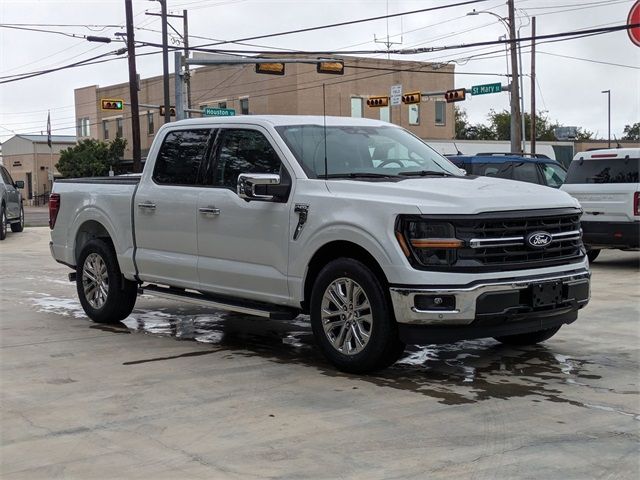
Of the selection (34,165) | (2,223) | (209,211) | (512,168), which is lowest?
(2,223)

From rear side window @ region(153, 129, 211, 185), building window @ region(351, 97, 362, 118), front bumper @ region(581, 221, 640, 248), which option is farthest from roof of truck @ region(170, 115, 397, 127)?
building window @ region(351, 97, 362, 118)

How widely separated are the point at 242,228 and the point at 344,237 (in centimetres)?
120

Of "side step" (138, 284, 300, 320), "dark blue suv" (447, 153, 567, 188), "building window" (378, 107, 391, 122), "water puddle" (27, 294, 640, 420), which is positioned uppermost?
"building window" (378, 107, 391, 122)

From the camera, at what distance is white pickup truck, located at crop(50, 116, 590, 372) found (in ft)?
19.3

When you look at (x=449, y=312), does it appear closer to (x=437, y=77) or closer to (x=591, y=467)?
Result: (x=591, y=467)

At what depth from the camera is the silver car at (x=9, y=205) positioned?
2138 centimetres

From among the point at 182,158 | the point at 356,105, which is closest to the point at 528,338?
the point at 182,158

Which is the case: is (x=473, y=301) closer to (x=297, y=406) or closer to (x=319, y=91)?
(x=297, y=406)

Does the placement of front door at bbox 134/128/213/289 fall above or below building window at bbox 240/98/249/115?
below

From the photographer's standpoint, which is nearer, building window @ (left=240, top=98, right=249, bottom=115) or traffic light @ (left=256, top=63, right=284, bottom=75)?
traffic light @ (left=256, top=63, right=284, bottom=75)

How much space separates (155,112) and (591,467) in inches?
2243

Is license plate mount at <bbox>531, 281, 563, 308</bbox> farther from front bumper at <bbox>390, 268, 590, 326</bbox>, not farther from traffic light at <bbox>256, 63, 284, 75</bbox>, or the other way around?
traffic light at <bbox>256, 63, 284, 75</bbox>

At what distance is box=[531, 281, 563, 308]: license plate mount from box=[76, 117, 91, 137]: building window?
65.2m

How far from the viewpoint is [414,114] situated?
182 feet
